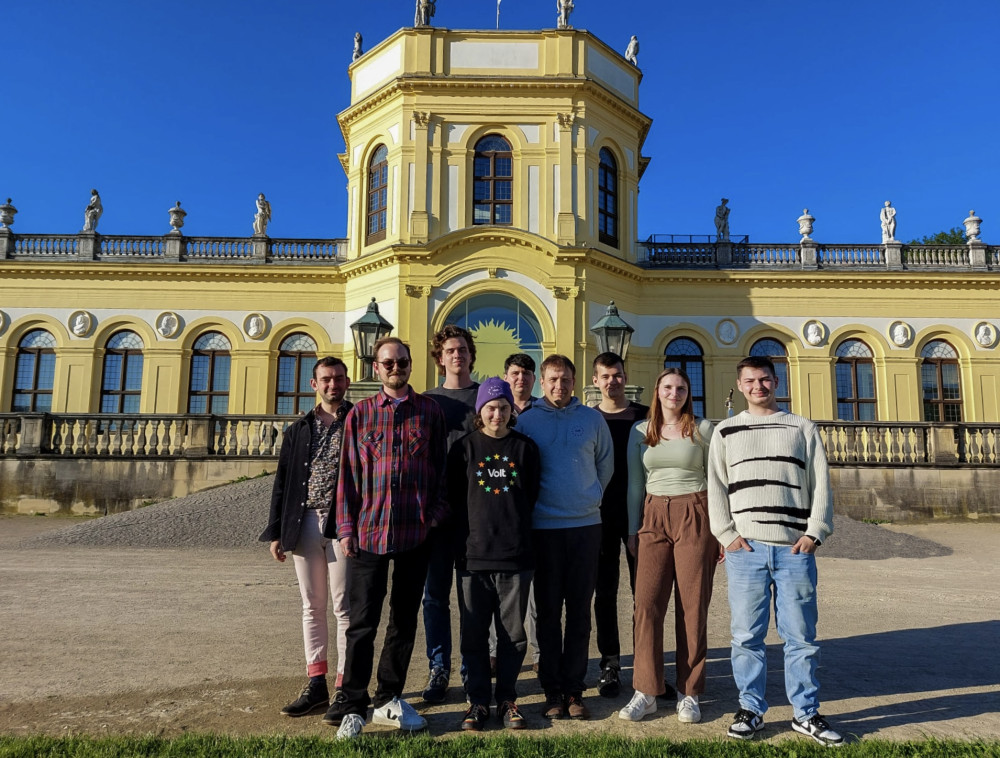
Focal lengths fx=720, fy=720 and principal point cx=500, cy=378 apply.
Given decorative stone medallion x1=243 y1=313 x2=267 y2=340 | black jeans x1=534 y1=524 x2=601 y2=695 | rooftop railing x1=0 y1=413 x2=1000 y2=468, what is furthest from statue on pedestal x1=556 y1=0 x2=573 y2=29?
black jeans x1=534 y1=524 x2=601 y2=695

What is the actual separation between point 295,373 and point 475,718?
18682 millimetres

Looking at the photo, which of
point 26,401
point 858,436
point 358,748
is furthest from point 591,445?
point 26,401

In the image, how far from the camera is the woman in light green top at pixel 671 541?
4078 mm

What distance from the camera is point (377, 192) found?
2047cm

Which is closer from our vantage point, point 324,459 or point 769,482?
point 769,482

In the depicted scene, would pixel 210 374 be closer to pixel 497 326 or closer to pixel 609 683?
pixel 497 326

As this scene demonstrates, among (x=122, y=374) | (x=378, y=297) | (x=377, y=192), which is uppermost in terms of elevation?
(x=377, y=192)

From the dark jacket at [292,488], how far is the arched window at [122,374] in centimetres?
1902

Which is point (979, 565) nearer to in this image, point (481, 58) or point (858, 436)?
point (858, 436)

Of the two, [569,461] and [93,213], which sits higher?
[93,213]

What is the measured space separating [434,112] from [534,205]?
3677mm

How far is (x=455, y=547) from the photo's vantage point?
4.27 meters

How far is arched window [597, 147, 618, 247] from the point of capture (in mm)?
20312

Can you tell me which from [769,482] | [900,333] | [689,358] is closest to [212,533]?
[769,482]
